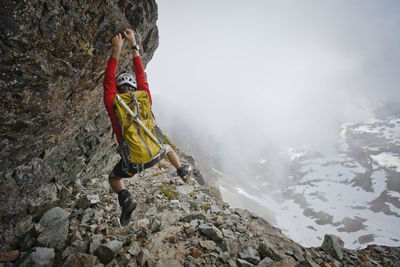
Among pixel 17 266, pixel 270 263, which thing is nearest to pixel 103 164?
pixel 17 266

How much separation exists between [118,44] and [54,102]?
2462 millimetres

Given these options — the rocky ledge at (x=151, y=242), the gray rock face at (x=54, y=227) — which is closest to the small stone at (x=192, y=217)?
the rocky ledge at (x=151, y=242)

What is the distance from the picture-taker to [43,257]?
4.72 m

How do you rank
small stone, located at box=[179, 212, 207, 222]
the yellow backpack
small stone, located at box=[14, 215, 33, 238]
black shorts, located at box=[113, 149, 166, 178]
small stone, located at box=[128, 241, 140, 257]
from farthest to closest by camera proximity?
small stone, located at box=[179, 212, 207, 222] < small stone, located at box=[14, 215, 33, 238] < small stone, located at box=[128, 241, 140, 257] < black shorts, located at box=[113, 149, 166, 178] < the yellow backpack

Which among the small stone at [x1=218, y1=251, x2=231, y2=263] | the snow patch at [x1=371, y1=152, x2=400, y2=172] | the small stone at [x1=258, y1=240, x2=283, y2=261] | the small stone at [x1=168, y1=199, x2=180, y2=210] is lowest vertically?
the small stone at [x1=218, y1=251, x2=231, y2=263]

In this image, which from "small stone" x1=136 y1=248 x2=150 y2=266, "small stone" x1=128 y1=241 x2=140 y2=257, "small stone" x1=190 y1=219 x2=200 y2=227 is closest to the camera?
"small stone" x1=136 y1=248 x2=150 y2=266

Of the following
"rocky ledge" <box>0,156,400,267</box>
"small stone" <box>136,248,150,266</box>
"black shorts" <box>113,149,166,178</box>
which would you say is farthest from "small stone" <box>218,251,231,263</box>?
"black shorts" <box>113,149,166,178</box>

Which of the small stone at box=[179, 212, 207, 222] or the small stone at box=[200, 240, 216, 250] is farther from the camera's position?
the small stone at box=[179, 212, 207, 222]

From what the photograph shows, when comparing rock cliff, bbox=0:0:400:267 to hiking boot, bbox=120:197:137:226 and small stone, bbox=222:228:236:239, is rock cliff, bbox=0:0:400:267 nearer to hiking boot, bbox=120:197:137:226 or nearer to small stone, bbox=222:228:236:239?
small stone, bbox=222:228:236:239

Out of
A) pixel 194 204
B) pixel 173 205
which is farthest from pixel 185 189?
pixel 173 205

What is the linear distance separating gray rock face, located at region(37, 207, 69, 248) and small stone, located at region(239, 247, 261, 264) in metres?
5.33

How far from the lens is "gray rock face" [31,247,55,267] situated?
4.64m

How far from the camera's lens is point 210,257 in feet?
16.9

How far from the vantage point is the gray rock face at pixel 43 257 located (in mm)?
4641
